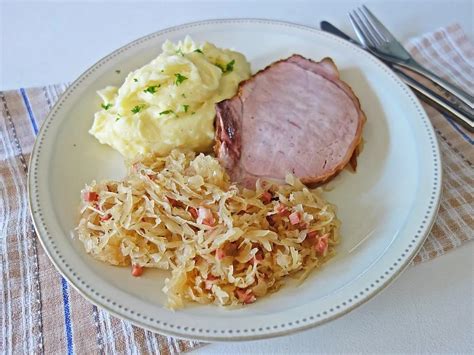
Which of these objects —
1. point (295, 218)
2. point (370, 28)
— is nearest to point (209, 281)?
point (295, 218)

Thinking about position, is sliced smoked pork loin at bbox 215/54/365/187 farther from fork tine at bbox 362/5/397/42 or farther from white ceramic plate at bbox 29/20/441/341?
fork tine at bbox 362/5/397/42

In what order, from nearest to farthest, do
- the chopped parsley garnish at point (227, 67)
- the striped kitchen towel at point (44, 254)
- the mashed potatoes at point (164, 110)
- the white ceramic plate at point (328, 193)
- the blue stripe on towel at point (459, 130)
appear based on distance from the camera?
the white ceramic plate at point (328, 193) → the striped kitchen towel at point (44, 254) → the mashed potatoes at point (164, 110) → the blue stripe on towel at point (459, 130) → the chopped parsley garnish at point (227, 67)

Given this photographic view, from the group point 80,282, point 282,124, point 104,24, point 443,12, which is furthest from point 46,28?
point 443,12

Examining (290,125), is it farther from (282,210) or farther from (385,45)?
(385,45)

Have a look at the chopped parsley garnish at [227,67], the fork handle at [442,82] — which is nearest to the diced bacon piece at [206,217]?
the chopped parsley garnish at [227,67]

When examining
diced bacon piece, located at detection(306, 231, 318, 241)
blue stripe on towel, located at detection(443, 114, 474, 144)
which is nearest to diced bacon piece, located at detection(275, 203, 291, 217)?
diced bacon piece, located at detection(306, 231, 318, 241)

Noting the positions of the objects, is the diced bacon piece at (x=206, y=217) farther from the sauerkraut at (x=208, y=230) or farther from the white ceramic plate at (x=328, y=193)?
the white ceramic plate at (x=328, y=193)

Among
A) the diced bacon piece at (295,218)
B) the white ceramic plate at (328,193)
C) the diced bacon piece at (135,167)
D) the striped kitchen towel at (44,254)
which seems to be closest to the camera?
the white ceramic plate at (328,193)

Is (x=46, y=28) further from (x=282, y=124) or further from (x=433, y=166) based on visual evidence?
(x=433, y=166)
